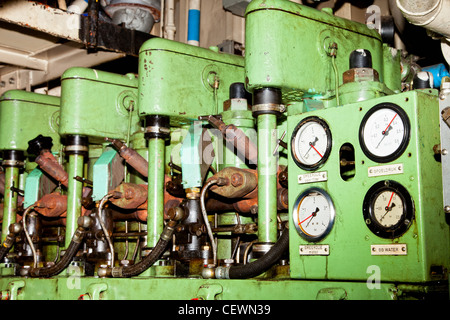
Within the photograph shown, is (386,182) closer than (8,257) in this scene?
Yes

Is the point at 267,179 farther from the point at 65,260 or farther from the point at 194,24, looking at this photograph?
the point at 194,24

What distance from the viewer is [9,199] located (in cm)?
389

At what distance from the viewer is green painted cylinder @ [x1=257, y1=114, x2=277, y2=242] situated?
233cm

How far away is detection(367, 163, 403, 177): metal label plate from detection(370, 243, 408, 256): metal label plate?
0.77 ft

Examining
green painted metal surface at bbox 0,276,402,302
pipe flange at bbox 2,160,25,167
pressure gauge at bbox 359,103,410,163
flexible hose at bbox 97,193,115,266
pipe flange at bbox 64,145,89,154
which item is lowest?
green painted metal surface at bbox 0,276,402,302

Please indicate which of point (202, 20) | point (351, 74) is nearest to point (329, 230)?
point (351, 74)

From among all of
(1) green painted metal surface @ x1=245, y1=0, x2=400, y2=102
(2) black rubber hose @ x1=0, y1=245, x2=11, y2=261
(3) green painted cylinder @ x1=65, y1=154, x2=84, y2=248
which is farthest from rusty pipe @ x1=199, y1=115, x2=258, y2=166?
(2) black rubber hose @ x1=0, y1=245, x2=11, y2=261

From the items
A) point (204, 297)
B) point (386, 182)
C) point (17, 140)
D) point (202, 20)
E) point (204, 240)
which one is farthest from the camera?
point (202, 20)

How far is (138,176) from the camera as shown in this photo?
10.9 feet

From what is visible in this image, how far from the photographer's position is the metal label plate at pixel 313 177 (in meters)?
2.10

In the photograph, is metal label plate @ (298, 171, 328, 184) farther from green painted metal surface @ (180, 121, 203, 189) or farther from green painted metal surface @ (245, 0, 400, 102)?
green painted metal surface @ (180, 121, 203, 189)

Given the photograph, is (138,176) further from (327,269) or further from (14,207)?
(327,269)
